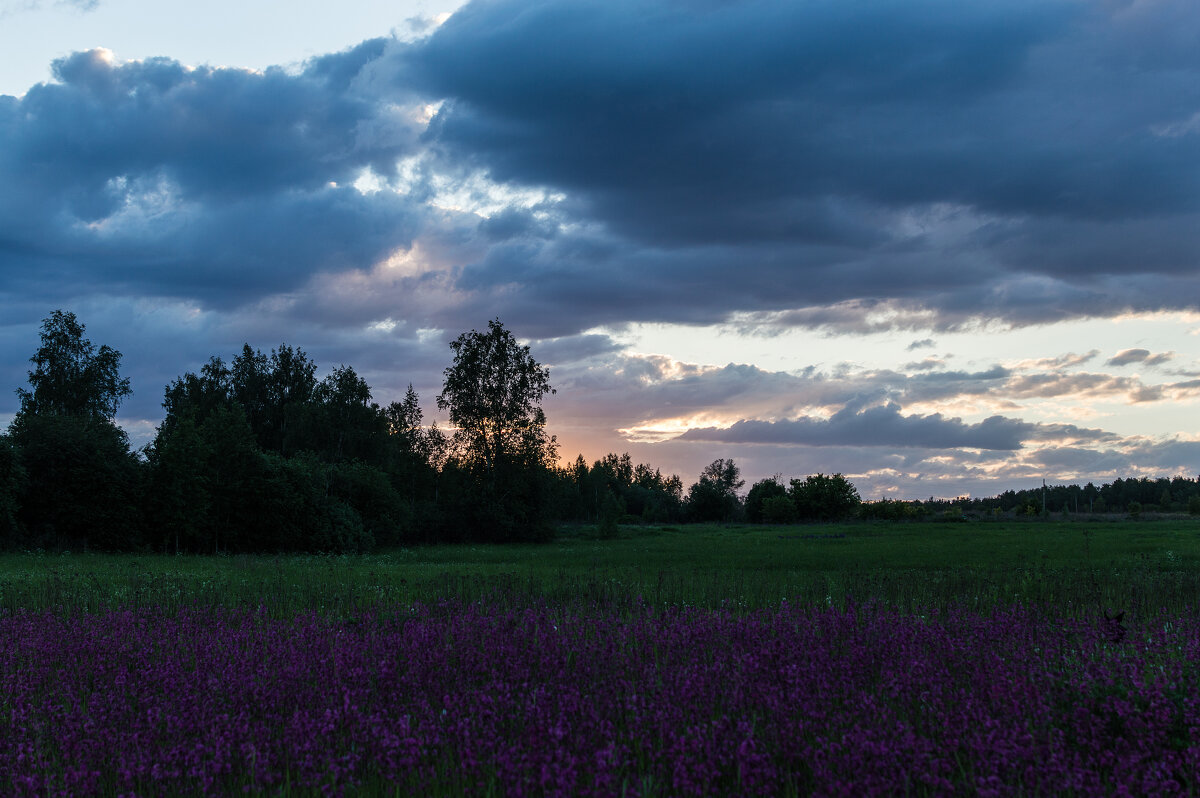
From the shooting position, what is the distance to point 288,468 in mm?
42312

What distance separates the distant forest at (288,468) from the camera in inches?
1387

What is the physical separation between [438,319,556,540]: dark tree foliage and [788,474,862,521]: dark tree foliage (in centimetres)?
4432

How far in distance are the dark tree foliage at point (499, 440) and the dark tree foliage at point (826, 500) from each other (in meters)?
44.3

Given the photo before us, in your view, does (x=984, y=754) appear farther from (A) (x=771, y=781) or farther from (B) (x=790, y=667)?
(B) (x=790, y=667)

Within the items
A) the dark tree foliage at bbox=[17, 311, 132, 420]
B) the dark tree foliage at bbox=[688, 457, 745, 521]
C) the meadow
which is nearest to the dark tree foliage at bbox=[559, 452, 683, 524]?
the dark tree foliage at bbox=[688, 457, 745, 521]

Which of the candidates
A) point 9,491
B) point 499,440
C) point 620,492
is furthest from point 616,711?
point 620,492

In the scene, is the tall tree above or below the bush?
above

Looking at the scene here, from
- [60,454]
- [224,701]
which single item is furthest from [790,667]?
[60,454]

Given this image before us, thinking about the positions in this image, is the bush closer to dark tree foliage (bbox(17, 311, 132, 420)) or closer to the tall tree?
the tall tree

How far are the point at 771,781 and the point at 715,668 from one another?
1.61 meters

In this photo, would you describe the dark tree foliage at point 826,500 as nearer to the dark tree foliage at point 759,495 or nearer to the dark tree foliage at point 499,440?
the dark tree foliage at point 759,495

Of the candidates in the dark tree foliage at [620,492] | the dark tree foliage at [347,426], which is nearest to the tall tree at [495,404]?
the dark tree foliage at [347,426]

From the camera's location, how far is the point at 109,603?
12547 millimetres

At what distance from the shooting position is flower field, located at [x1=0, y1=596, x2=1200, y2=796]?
14.0 ft
